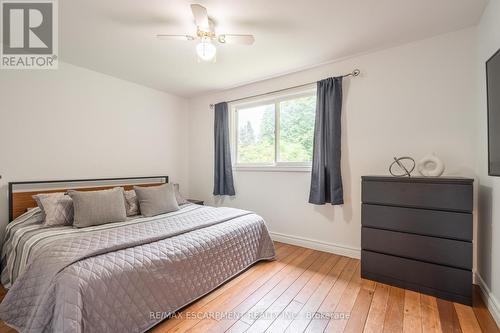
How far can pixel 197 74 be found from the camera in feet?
10.5

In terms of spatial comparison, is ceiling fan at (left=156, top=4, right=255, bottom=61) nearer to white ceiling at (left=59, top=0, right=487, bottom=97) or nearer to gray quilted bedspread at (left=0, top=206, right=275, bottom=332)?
white ceiling at (left=59, top=0, right=487, bottom=97)

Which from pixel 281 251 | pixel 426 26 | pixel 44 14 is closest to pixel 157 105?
pixel 44 14

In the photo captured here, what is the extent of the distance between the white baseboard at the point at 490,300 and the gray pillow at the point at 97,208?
3209 millimetres

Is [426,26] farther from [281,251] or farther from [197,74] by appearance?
[281,251]

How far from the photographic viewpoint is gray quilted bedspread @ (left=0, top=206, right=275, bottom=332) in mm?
1280

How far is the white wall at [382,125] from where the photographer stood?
2.17 m

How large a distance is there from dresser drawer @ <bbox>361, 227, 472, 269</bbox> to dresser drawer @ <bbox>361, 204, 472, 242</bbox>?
5cm

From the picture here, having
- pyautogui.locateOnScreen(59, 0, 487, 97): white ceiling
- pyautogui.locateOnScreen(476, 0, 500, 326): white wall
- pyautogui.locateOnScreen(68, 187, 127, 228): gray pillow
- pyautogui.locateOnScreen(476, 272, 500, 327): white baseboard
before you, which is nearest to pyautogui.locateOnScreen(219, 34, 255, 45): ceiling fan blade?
pyautogui.locateOnScreen(59, 0, 487, 97): white ceiling

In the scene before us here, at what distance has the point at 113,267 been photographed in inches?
56.2

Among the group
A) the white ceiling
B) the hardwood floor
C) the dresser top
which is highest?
the white ceiling

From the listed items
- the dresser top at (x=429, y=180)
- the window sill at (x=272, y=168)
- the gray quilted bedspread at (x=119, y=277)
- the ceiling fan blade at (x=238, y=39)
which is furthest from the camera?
the window sill at (x=272, y=168)

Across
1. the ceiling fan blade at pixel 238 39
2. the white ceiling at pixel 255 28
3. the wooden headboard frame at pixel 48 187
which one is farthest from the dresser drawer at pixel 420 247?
the wooden headboard frame at pixel 48 187

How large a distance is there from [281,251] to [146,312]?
183 cm

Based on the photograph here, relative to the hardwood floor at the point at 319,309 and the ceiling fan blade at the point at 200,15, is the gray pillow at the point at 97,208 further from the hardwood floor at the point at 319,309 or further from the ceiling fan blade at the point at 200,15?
the ceiling fan blade at the point at 200,15
